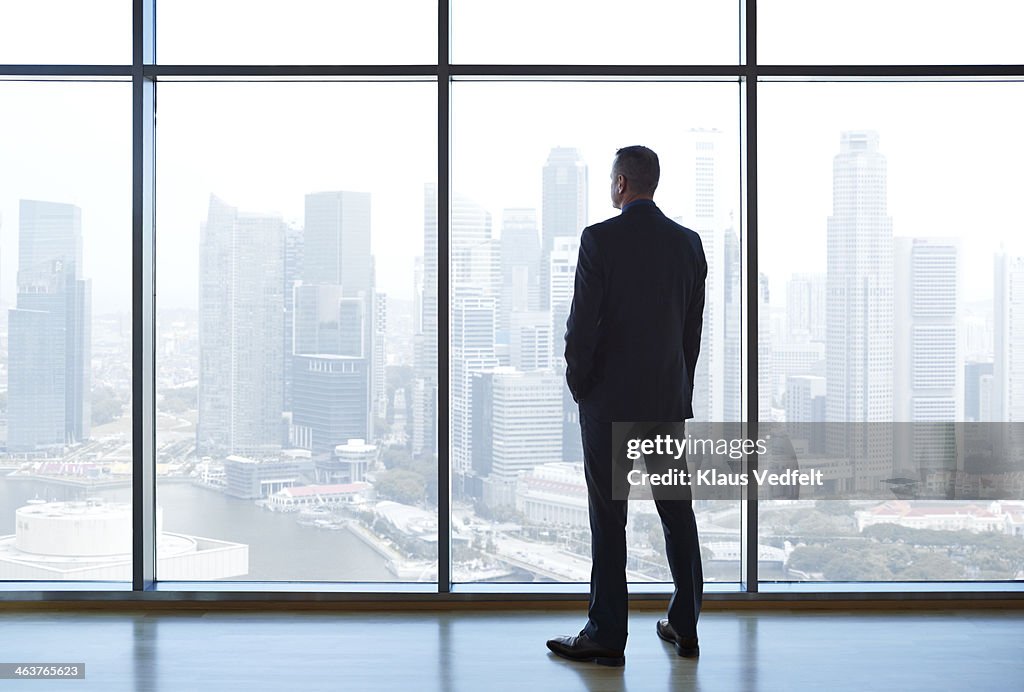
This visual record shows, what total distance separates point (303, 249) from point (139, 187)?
57 centimetres

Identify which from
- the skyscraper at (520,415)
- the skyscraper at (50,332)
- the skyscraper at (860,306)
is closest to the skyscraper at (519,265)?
the skyscraper at (520,415)

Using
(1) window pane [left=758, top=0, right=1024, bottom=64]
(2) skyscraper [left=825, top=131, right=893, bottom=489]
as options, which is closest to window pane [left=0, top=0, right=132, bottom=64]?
(1) window pane [left=758, top=0, right=1024, bottom=64]

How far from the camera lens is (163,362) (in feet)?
9.61

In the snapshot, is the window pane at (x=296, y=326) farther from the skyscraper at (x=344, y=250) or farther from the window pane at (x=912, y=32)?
the window pane at (x=912, y=32)

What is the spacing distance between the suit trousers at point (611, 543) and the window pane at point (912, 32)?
1486 millimetres

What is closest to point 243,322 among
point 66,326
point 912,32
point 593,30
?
point 66,326

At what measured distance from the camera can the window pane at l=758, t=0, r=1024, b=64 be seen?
2.87 metres

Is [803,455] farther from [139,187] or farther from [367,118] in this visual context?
[139,187]

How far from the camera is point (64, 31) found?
289 centimetres

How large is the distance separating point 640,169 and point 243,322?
143 centimetres

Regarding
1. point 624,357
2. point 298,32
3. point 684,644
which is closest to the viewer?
point 624,357

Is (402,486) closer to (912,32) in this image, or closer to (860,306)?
(860,306)

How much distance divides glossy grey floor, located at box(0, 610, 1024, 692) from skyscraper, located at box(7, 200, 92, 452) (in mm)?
646

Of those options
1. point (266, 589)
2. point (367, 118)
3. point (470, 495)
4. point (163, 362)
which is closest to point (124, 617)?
point (266, 589)
